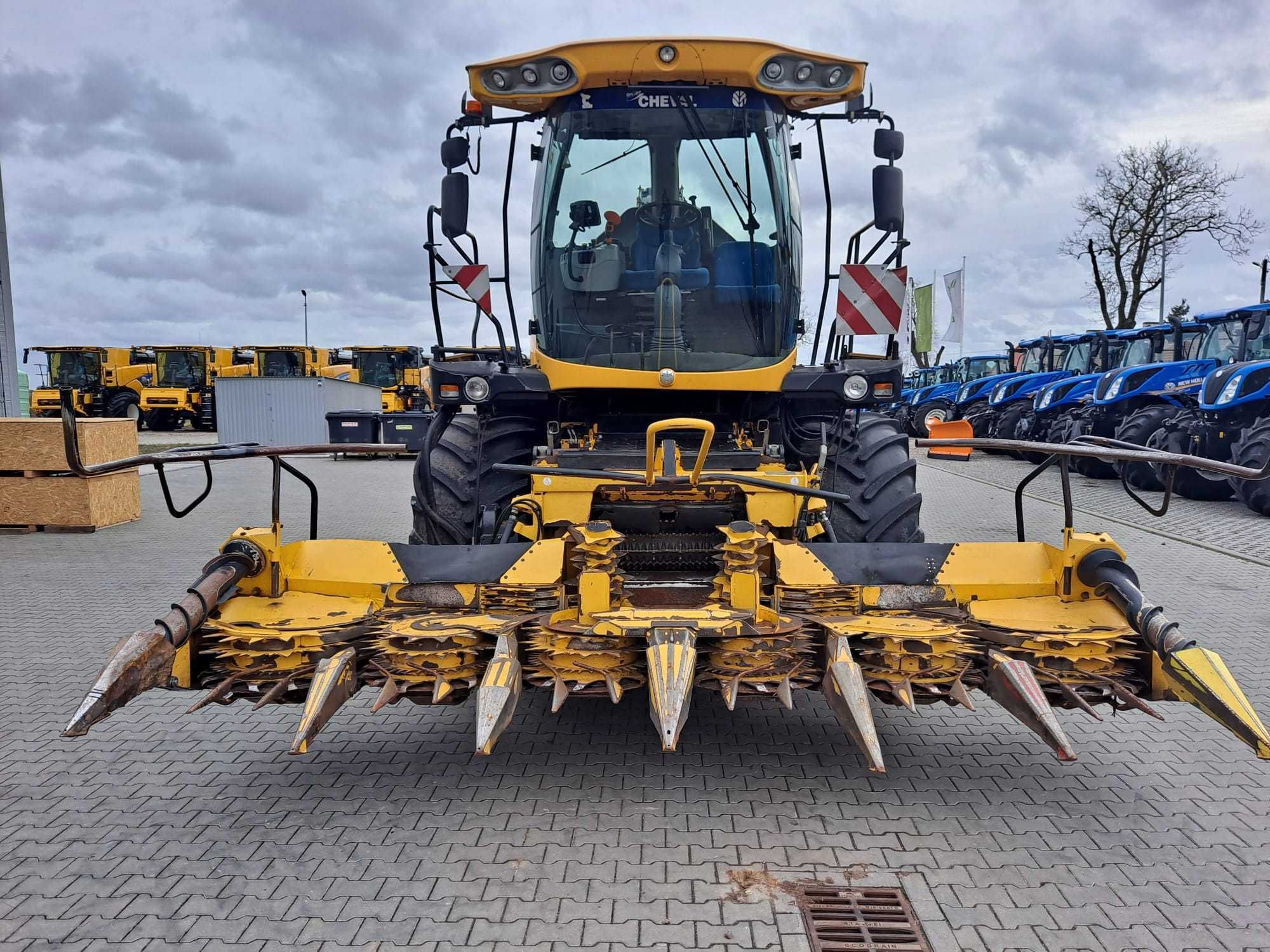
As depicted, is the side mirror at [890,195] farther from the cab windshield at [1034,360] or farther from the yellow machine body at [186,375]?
the yellow machine body at [186,375]

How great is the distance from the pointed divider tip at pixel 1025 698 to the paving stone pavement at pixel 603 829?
401mm

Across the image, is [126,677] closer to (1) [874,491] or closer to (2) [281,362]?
(1) [874,491]

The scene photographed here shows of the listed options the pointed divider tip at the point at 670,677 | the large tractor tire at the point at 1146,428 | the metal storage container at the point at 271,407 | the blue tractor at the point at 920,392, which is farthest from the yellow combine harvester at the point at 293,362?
the pointed divider tip at the point at 670,677

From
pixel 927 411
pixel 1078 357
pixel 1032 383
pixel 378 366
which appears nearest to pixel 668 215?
pixel 1032 383

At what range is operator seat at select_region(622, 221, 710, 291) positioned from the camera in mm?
4828

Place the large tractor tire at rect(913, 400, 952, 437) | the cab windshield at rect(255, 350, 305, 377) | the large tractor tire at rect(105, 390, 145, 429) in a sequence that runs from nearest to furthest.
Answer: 1. the large tractor tire at rect(913, 400, 952, 437)
2. the large tractor tire at rect(105, 390, 145, 429)
3. the cab windshield at rect(255, 350, 305, 377)

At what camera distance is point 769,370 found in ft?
15.4

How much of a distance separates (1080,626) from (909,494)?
1.45m

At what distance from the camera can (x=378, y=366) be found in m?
31.4

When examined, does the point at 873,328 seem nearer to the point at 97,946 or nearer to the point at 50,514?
the point at 97,946

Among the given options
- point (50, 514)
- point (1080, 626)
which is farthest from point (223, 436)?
point (1080, 626)

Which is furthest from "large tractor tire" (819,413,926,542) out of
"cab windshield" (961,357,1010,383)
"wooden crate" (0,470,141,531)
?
"cab windshield" (961,357,1010,383)

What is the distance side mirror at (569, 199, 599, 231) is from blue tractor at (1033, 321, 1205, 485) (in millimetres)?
11429

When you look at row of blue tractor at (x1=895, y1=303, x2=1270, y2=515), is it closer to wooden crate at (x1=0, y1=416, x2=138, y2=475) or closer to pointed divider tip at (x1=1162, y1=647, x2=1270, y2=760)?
pointed divider tip at (x1=1162, y1=647, x2=1270, y2=760)
